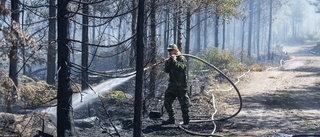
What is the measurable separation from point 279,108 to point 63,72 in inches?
316

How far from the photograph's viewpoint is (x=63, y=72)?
540 cm

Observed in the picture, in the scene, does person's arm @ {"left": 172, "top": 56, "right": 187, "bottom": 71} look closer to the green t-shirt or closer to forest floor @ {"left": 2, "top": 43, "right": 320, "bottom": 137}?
the green t-shirt

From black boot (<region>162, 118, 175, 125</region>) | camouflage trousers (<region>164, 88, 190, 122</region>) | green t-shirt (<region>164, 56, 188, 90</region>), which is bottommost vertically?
black boot (<region>162, 118, 175, 125</region>)

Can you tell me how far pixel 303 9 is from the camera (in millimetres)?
76875

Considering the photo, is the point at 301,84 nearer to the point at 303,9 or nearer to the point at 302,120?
the point at 302,120

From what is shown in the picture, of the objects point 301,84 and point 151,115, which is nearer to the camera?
point 151,115

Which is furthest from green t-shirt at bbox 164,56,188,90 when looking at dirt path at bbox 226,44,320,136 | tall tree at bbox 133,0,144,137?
tall tree at bbox 133,0,144,137

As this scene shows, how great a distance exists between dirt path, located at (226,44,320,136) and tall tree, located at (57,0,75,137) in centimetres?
426

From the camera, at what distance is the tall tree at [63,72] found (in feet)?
17.3

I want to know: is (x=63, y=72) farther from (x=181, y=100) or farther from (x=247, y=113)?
(x=247, y=113)

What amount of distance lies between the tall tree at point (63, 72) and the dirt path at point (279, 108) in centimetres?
426

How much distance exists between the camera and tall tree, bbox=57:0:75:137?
5.29 m

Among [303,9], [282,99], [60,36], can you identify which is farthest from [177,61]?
[303,9]

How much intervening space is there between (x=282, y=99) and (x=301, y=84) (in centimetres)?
459
